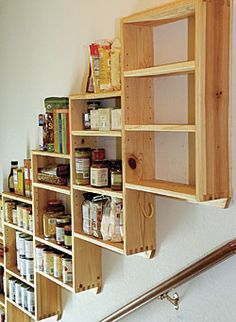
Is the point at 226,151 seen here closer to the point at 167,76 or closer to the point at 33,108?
the point at 167,76

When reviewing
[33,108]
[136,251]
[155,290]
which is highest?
[33,108]

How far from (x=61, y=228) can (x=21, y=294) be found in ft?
2.29

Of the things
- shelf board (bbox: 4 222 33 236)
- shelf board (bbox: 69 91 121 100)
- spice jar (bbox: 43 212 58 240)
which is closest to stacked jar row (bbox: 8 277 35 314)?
shelf board (bbox: 4 222 33 236)

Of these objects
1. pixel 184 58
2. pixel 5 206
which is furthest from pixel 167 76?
pixel 5 206

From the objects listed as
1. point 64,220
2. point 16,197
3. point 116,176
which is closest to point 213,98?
point 116,176

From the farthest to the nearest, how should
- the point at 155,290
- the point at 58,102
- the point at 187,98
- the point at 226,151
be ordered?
the point at 58,102 < the point at 155,290 < the point at 187,98 < the point at 226,151

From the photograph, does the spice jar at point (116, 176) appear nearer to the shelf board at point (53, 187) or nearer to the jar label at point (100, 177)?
the jar label at point (100, 177)

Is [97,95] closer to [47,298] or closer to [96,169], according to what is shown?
[96,169]

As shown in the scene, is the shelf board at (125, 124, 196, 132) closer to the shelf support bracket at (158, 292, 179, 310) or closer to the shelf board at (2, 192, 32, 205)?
the shelf support bracket at (158, 292, 179, 310)

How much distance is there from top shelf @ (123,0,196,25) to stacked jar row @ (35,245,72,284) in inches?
46.6

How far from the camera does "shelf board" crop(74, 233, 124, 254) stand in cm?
188

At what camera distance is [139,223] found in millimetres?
1880

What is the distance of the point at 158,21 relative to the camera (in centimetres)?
174

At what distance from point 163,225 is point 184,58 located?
25.9 inches
